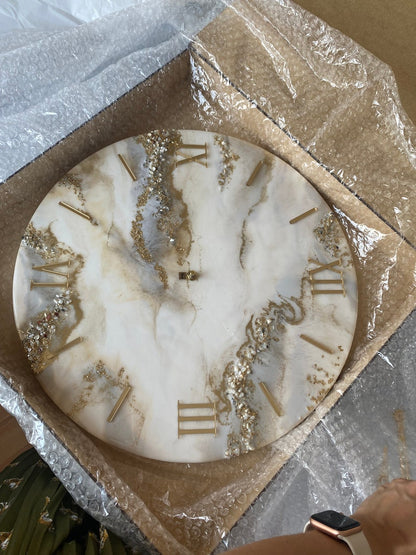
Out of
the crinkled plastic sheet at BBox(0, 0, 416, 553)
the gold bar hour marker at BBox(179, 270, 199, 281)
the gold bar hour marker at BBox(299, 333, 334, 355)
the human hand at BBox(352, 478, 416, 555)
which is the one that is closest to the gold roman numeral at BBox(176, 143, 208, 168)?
the crinkled plastic sheet at BBox(0, 0, 416, 553)

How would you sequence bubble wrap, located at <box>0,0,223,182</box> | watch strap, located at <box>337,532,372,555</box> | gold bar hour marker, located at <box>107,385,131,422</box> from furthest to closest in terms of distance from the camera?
bubble wrap, located at <box>0,0,223,182</box>, gold bar hour marker, located at <box>107,385,131,422</box>, watch strap, located at <box>337,532,372,555</box>

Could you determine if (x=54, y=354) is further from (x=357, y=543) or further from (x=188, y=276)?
(x=357, y=543)

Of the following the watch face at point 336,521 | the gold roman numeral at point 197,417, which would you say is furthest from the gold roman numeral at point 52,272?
the watch face at point 336,521

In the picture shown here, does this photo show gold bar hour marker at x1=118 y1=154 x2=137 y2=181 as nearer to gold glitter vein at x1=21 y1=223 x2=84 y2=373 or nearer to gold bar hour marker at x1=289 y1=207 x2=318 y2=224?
gold glitter vein at x1=21 y1=223 x2=84 y2=373

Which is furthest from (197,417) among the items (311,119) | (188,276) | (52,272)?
(311,119)

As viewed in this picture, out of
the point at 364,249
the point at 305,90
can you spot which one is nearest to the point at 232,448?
the point at 364,249
